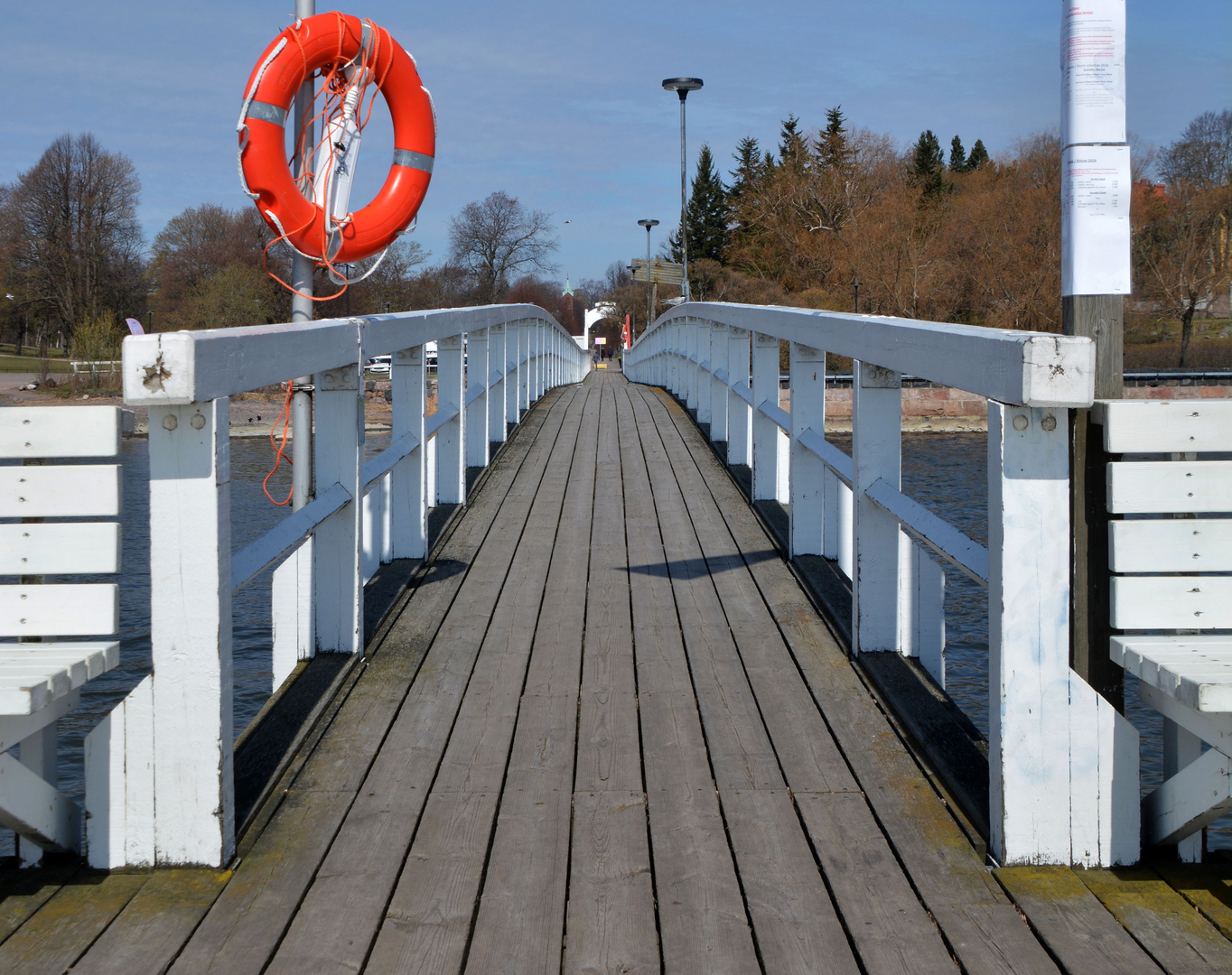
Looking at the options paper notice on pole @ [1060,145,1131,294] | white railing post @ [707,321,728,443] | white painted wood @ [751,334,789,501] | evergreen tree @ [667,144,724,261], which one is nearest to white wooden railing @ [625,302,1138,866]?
paper notice on pole @ [1060,145,1131,294]

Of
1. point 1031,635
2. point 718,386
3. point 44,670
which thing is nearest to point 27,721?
point 44,670

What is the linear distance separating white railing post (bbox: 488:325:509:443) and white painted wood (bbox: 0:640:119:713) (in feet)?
17.2

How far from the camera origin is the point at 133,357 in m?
2.10

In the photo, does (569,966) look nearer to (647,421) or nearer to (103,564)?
(103,564)

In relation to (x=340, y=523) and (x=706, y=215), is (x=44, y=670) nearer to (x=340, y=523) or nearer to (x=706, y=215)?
(x=340, y=523)

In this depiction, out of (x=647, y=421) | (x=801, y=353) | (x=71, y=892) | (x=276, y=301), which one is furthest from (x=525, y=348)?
(x=276, y=301)

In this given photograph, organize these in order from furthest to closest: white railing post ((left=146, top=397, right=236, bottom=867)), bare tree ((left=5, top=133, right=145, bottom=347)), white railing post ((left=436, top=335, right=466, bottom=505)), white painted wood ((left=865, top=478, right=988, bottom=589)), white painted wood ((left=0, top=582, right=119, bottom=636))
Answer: bare tree ((left=5, top=133, right=145, bottom=347)), white railing post ((left=436, top=335, right=466, bottom=505)), white painted wood ((left=865, top=478, right=988, bottom=589)), white painted wood ((left=0, top=582, right=119, bottom=636)), white railing post ((left=146, top=397, right=236, bottom=867))

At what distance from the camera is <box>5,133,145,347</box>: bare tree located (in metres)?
48.3

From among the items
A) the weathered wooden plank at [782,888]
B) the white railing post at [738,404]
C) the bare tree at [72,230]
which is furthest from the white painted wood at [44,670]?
the bare tree at [72,230]

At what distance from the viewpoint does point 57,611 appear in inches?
93.3

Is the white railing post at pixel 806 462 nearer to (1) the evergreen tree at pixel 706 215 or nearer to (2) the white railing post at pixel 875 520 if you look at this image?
(2) the white railing post at pixel 875 520

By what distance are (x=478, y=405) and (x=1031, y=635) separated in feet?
16.2

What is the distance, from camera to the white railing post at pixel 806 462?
4.60 meters

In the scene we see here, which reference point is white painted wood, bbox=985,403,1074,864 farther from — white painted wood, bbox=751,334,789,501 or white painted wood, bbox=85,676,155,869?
white painted wood, bbox=751,334,789,501
